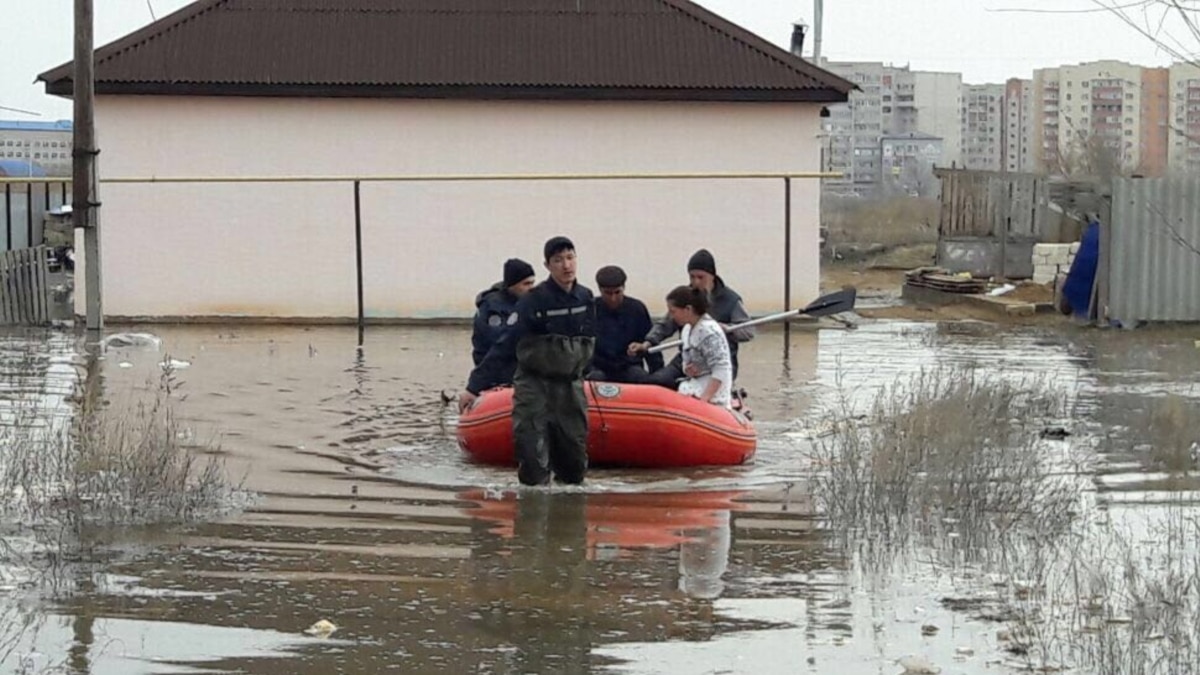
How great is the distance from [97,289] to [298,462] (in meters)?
10.5

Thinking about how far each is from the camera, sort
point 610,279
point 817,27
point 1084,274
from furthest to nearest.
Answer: point 817,27 → point 1084,274 → point 610,279

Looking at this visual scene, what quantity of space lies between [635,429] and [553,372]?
1209mm

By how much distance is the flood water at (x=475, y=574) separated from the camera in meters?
7.76

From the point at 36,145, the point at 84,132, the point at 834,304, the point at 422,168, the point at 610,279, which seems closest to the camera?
the point at 610,279

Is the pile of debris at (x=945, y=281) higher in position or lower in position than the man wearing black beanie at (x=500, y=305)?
lower

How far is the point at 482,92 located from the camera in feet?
88.4

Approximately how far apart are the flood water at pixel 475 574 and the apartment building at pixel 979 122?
99.1 metres

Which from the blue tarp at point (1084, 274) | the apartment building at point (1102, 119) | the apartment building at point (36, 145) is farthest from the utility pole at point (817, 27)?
the apartment building at point (36, 145)

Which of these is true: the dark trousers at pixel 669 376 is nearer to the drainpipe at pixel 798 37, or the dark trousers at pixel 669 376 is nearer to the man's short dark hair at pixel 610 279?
the man's short dark hair at pixel 610 279

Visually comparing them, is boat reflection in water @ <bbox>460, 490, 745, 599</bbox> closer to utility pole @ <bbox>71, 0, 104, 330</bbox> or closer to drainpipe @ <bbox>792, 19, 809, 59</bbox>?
utility pole @ <bbox>71, 0, 104, 330</bbox>

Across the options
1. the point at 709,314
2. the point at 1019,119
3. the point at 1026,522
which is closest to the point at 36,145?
the point at 1019,119

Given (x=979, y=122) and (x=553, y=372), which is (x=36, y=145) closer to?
(x=979, y=122)

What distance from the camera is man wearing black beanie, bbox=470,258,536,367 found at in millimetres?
13453

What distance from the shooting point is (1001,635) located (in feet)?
26.4
